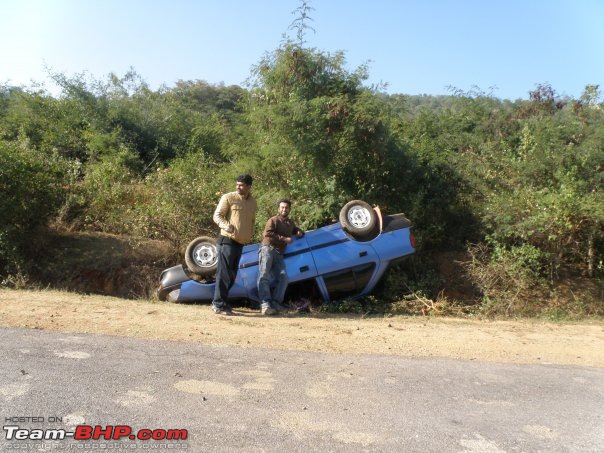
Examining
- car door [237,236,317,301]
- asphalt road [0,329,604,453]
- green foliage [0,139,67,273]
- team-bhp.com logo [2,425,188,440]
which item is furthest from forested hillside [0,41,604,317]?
team-bhp.com logo [2,425,188,440]

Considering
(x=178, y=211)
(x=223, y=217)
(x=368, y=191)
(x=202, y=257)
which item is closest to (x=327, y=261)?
(x=223, y=217)

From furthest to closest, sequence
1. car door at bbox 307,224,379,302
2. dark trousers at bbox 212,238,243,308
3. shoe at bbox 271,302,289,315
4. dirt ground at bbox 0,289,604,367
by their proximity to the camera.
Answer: car door at bbox 307,224,379,302, shoe at bbox 271,302,289,315, dark trousers at bbox 212,238,243,308, dirt ground at bbox 0,289,604,367

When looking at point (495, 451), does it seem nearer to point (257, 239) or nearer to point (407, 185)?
point (257, 239)

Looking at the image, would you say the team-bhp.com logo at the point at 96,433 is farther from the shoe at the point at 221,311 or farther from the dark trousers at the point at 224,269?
the dark trousers at the point at 224,269

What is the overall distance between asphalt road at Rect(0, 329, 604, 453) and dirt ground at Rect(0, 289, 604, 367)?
360 millimetres

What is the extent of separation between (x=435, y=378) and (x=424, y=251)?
534 centimetres

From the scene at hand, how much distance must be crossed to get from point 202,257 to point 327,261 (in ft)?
6.46

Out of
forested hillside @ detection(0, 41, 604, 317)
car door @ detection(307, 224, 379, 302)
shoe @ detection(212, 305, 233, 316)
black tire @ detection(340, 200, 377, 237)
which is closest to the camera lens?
shoe @ detection(212, 305, 233, 316)

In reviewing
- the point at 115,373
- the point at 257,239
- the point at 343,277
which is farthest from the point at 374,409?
the point at 257,239

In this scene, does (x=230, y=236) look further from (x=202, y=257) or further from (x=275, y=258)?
(x=202, y=257)

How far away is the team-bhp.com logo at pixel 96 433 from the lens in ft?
10.2

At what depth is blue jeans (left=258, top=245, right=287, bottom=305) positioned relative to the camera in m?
7.18

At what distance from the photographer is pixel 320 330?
6156 mm

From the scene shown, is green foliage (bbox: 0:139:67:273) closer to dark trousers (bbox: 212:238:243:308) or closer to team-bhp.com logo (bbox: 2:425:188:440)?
dark trousers (bbox: 212:238:243:308)
